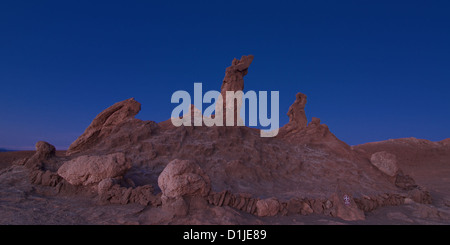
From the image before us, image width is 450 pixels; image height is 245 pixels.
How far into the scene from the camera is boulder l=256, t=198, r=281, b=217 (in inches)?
292

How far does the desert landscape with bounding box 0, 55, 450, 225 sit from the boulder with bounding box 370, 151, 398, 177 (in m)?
0.04

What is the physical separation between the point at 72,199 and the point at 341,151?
37.9 ft

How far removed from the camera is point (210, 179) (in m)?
9.12

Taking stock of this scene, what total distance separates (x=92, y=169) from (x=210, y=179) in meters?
3.41

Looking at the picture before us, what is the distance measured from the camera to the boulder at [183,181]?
6703 mm

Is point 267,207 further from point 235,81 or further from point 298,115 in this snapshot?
point 298,115

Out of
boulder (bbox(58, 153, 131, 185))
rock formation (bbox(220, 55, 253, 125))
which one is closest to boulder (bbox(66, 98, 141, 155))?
boulder (bbox(58, 153, 131, 185))

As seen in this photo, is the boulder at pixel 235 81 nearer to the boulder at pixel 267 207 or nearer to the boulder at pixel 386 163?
the boulder at pixel 267 207

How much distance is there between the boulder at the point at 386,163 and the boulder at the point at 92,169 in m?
11.3

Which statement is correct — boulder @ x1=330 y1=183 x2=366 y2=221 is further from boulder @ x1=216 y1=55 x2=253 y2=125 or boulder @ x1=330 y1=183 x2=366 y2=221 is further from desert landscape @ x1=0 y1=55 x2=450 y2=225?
boulder @ x1=216 y1=55 x2=253 y2=125

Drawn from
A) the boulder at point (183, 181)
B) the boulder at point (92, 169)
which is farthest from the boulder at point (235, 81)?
the boulder at point (183, 181)

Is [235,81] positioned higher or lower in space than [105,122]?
higher

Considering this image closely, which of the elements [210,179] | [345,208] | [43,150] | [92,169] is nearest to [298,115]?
[345,208]
